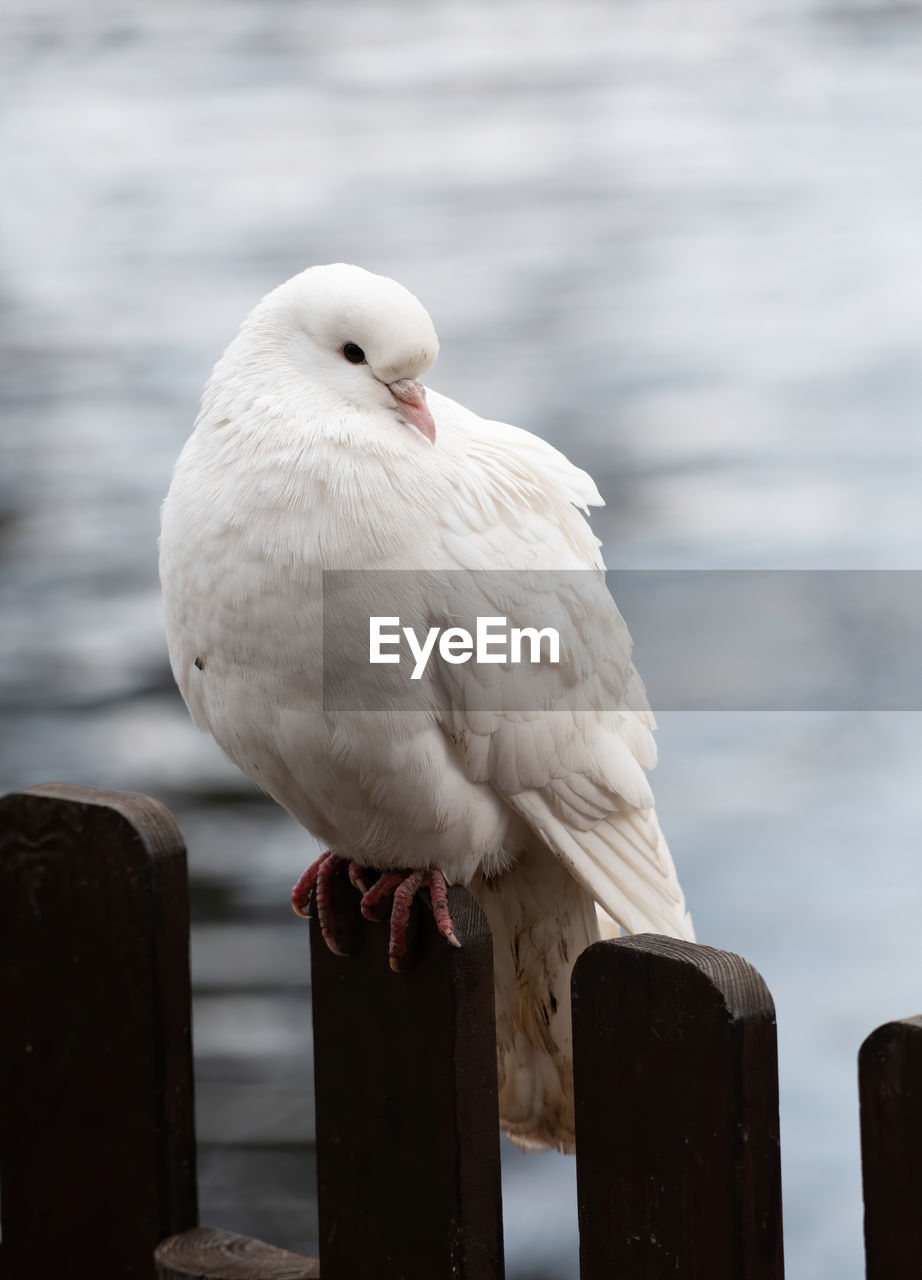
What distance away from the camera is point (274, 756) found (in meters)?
1.65

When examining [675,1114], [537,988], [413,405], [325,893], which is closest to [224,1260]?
[325,893]

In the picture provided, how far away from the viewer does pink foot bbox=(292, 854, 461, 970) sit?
145 centimetres

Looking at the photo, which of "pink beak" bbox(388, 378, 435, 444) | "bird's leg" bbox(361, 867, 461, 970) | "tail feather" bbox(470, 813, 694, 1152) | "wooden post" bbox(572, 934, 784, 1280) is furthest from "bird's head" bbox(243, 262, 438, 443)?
"wooden post" bbox(572, 934, 784, 1280)

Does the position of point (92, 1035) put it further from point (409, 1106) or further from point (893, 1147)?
point (893, 1147)

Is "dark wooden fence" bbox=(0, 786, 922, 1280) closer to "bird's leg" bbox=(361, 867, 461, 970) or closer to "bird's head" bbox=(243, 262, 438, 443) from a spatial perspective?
"bird's leg" bbox=(361, 867, 461, 970)

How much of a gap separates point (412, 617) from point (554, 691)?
0.87 ft

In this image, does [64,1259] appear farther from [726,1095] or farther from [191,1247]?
[726,1095]

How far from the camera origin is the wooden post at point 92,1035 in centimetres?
165

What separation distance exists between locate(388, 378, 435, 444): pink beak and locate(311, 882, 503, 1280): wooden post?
0.51 metres

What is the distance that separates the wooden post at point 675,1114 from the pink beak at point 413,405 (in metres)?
0.67

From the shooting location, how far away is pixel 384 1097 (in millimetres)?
1468

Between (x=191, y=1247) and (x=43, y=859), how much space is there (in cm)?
46

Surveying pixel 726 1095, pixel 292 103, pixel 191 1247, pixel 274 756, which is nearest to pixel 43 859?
pixel 274 756

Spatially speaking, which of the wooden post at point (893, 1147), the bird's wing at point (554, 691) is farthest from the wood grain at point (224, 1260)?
the wooden post at point (893, 1147)
